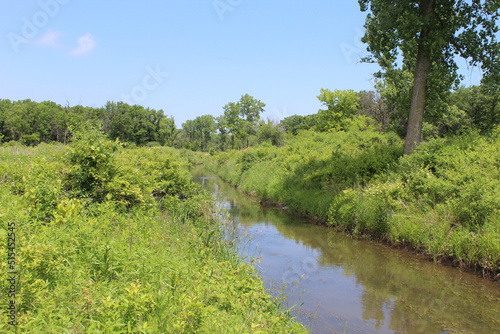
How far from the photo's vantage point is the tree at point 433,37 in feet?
41.5

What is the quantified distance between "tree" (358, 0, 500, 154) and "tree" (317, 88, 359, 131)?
20507mm

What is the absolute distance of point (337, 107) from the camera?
3481cm

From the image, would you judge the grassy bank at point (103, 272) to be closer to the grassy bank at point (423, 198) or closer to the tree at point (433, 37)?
the grassy bank at point (423, 198)

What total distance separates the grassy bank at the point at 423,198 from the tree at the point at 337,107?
658 inches

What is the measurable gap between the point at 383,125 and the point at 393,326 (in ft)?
126

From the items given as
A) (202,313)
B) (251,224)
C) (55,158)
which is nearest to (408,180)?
(251,224)

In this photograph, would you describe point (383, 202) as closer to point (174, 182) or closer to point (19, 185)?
point (174, 182)

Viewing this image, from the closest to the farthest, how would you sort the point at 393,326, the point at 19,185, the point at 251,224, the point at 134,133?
the point at 393,326, the point at 19,185, the point at 251,224, the point at 134,133

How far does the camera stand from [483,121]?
36906 mm

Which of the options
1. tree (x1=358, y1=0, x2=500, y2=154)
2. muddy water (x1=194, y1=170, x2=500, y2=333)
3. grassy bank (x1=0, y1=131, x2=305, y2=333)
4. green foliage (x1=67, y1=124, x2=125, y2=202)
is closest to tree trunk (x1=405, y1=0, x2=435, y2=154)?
tree (x1=358, y1=0, x2=500, y2=154)

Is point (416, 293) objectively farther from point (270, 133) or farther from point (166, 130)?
point (166, 130)

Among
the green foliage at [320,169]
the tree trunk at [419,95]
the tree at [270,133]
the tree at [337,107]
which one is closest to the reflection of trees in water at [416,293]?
the green foliage at [320,169]

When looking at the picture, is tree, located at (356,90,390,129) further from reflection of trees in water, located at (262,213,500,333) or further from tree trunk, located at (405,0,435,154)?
reflection of trees in water, located at (262,213,500,333)

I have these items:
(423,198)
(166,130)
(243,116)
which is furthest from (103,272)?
(166,130)
